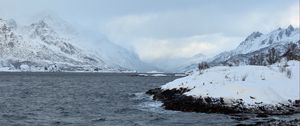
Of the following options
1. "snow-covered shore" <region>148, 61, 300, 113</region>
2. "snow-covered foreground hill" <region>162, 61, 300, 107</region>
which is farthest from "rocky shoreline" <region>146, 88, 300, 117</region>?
"snow-covered foreground hill" <region>162, 61, 300, 107</region>

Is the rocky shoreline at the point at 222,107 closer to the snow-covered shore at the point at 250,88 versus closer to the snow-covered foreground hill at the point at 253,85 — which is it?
the snow-covered shore at the point at 250,88

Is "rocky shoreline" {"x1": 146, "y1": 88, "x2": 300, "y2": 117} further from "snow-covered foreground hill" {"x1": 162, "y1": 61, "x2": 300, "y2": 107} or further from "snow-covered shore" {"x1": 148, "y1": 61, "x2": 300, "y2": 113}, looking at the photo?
"snow-covered foreground hill" {"x1": 162, "y1": 61, "x2": 300, "y2": 107}

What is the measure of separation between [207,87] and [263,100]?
7.02 metres

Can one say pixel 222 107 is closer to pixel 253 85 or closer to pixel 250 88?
pixel 250 88

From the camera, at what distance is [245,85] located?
166 feet

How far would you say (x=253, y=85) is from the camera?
166 feet

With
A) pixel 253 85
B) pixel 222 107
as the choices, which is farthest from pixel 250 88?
pixel 222 107

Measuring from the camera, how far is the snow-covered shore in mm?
47531

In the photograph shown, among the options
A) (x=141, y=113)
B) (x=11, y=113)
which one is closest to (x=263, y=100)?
(x=141, y=113)

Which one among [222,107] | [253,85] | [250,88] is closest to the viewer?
[222,107]

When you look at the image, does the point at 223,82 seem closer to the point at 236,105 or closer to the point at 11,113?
the point at 236,105

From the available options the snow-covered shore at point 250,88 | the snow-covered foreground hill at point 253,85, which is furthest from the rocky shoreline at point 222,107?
the snow-covered foreground hill at point 253,85

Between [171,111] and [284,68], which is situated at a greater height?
[284,68]

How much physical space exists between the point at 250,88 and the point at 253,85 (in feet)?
4.15
